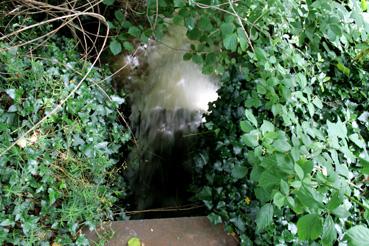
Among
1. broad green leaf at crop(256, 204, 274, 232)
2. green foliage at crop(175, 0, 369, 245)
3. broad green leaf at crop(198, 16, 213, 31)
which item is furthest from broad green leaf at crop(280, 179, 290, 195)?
broad green leaf at crop(198, 16, 213, 31)

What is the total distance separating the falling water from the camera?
10.8ft

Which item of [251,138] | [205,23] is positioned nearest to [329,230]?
[251,138]

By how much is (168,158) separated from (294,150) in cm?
202

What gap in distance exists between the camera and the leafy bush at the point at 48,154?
173 centimetres

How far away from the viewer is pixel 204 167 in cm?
264

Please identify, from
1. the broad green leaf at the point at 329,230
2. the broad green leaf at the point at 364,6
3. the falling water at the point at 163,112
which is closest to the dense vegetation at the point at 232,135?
the broad green leaf at the point at 329,230

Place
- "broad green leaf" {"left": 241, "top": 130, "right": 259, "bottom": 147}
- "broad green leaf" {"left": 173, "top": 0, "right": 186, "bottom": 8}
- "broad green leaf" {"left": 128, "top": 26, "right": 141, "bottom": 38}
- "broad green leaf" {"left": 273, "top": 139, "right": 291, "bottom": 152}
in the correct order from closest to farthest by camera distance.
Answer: "broad green leaf" {"left": 273, "top": 139, "right": 291, "bottom": 152} → "broad green leaf" {"left": 241, "top": 130, "right": 259, "bottom": 147} → "broad green leaf" {"left": 173, "top": 0, "right": 186, "bottom": 8} → "broad green leaf" {"left": 128, "top": 26, "right": 141, "bottom": 38}

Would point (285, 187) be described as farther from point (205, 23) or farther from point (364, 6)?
point (364, 6)

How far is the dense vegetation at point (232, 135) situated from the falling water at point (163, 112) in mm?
637

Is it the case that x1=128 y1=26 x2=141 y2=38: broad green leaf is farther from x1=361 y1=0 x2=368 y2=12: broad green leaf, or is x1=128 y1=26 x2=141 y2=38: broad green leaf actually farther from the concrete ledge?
x1=361 y1=0 x2=368 y2=12: broad green leaf

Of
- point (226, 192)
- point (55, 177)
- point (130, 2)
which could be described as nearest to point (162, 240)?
point (226, 192)

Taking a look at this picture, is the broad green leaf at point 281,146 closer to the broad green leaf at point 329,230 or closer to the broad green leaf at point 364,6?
the broad green leaf at point 329,230

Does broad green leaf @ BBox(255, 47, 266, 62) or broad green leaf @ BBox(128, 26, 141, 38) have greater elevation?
broad green leaf @ BBox(255, 47, 266, 62)

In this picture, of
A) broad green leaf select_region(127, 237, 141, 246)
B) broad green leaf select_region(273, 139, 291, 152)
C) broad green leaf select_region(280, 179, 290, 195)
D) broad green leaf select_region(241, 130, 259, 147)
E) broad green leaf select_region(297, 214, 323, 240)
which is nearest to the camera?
broad green leaf select_region(297, 214, 323, 240)
